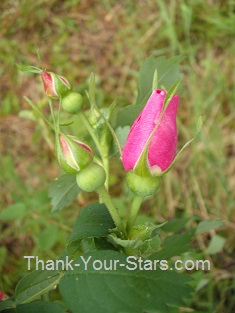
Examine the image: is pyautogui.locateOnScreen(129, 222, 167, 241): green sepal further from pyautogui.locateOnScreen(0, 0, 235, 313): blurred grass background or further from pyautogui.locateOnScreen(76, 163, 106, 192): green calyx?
pyautogui.locateOnScreen(0, 0, 235, 313): blurred grass background

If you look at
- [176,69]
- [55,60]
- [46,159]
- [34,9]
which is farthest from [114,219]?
[34,9]

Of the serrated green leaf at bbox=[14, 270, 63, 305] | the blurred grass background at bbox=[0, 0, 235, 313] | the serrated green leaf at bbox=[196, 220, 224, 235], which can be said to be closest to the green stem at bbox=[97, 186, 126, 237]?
the serrated green leaf at bbox=[14, 270, 63, 305]

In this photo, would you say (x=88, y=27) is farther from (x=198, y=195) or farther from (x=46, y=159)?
(x=198, y=195)

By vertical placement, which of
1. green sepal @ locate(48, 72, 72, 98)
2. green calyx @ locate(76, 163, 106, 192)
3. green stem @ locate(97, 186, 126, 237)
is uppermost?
green sepal @ locate(48, 72, 72, 98)

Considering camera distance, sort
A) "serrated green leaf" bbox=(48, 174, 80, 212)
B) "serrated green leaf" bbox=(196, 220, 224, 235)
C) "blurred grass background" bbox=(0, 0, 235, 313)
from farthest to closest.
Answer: "blurred grass background" bbox=(0, 0, 235, 313), "serrated green leaf" bbox=(196, 220, 224, 235), "serrated green leaf" bbox=(48, 174, 80, 212)

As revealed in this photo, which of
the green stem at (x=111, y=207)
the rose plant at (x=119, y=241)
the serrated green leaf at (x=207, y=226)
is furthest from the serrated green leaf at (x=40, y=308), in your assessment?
the serrated green leaf at (x=207, y=226)

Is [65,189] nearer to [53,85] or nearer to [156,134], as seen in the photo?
[53,85]

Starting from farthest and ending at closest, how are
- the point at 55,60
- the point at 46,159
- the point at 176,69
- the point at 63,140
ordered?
the point at 55,60, the point at 46,159, the point at 176,69, the point at 63,140
